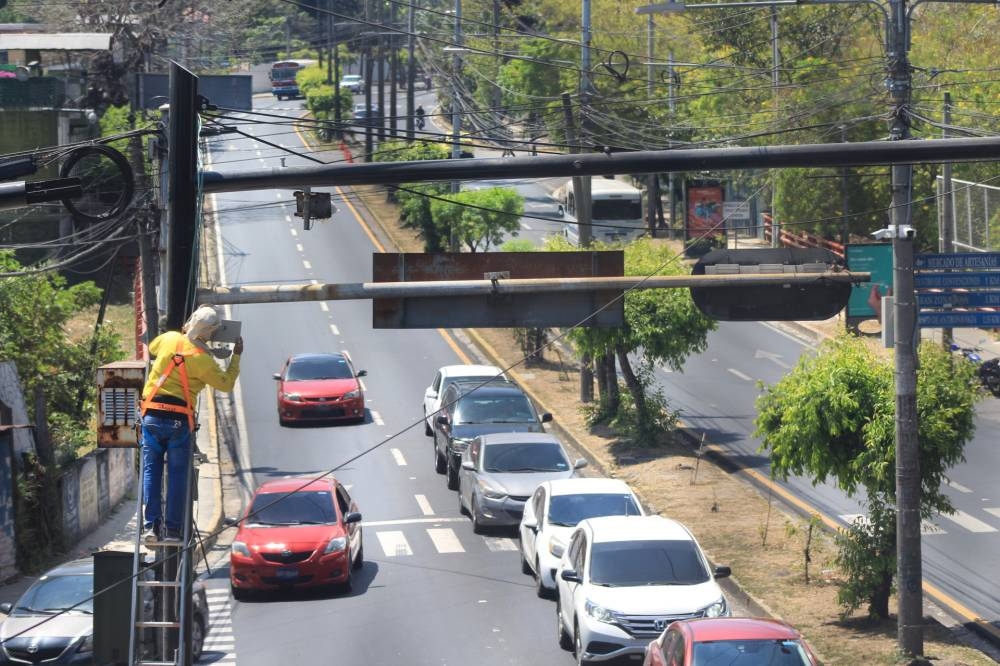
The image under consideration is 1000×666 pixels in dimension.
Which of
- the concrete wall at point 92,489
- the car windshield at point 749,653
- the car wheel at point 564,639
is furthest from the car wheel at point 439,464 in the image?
the car windshield at point 749,653

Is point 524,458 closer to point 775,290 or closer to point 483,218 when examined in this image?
point 775,290

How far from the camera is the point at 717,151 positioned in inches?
433

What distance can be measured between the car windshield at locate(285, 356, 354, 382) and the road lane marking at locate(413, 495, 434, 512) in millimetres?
7135

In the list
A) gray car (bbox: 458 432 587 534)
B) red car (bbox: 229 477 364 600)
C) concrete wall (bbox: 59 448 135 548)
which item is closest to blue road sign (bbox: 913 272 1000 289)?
gray car (bbox: 458 432 587 534)

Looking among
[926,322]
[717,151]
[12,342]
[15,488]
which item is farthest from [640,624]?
[12,342]

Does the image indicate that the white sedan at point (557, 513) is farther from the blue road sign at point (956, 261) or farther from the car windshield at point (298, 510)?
the blue road sign at point (956, 261)

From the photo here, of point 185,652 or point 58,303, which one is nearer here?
point 185,652

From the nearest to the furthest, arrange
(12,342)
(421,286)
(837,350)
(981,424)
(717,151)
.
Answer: (717,151), (421,286), (837,350), (12,342), (981,424)

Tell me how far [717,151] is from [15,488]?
1540 centimetres

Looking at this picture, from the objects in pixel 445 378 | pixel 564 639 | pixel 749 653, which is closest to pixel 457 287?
pixel 749 653

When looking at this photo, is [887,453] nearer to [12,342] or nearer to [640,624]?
[640,624]

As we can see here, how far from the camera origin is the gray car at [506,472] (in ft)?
77.8

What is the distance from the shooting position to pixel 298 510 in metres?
21.2

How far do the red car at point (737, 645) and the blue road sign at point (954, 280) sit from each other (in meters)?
5.77
